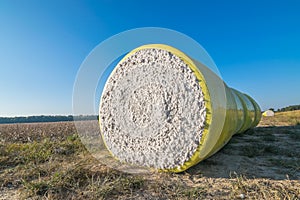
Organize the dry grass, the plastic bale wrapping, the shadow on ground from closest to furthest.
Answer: the dry grass
the plastic bale wrapping
the shadow on ground

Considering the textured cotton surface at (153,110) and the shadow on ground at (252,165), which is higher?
the textured cotton surface at (153,110)

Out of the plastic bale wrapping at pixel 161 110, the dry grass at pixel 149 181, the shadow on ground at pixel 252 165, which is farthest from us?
the shadow on ground at pixel 252 165

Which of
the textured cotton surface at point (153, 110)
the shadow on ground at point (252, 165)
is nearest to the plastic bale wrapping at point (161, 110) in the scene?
the textured cotton surface at point (153, 110)

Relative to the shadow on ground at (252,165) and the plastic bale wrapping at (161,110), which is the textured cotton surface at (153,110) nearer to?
the plastic bale wrapping at (161,110)

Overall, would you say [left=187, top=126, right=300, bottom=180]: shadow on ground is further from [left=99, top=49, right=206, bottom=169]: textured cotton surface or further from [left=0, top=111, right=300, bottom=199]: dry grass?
[left=99, top=49, right=206, bottom=169]: textured cotton surface

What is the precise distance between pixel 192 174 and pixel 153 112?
1011 mm

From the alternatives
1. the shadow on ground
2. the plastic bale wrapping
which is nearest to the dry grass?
the shadow on ground

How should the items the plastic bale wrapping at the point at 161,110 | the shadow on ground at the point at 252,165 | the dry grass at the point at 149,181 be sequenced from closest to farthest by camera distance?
the dry grass at the point at 149,181 → the plastic bale wrapping at the point at 161,110 → the shadow on ground at the point at 252,165

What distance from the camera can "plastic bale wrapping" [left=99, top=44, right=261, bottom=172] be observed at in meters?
2.68

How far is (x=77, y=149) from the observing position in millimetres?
4633

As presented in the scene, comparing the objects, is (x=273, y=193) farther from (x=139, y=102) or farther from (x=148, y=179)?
(x=139, y=102)

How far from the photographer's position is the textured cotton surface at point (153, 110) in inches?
106

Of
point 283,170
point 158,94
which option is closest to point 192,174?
point 158,94

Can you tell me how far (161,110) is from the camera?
284 cm
